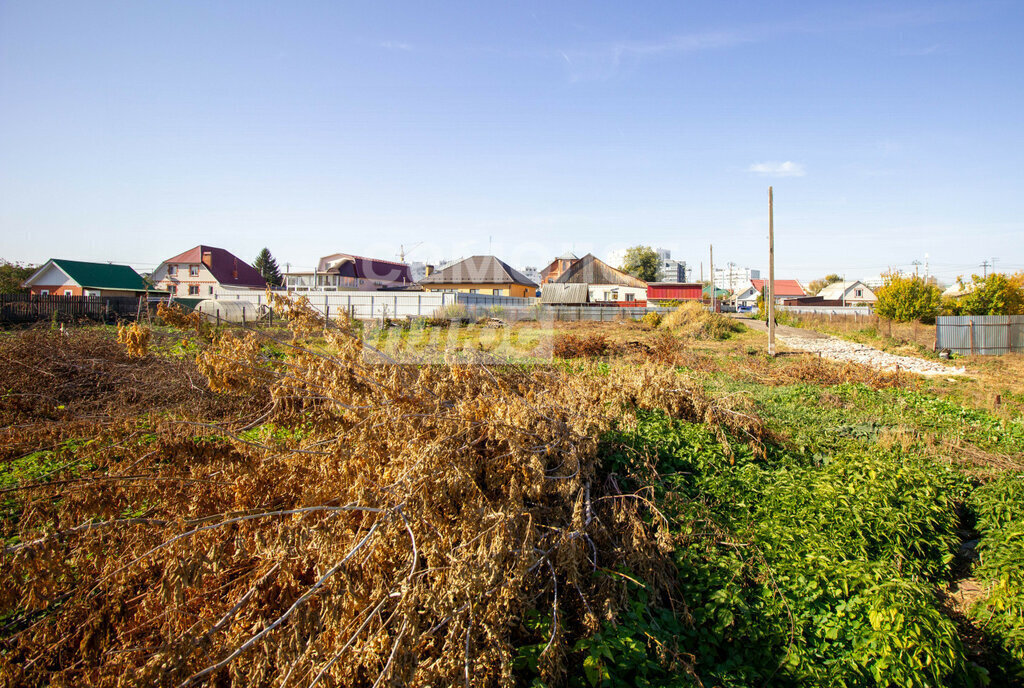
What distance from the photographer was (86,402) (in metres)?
6.70

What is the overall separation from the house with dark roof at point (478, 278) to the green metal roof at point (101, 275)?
20156 millimetres

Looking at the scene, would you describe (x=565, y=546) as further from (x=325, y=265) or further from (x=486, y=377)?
(x=325, y=265)

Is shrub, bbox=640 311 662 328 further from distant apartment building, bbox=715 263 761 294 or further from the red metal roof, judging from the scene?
distant apartment building, bbox=715 263 761 294

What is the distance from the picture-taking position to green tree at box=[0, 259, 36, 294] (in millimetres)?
28191

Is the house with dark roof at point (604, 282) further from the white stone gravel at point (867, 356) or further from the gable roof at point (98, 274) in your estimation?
the gable roof at point (98, 274)

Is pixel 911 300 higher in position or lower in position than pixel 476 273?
lower

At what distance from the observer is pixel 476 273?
45.5 metres

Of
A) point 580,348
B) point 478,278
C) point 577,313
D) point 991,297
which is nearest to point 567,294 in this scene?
point 478,278

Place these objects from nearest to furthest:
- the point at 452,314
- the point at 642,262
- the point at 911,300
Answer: the point at 452,314 < the point at 911,300 < the point at 642,262

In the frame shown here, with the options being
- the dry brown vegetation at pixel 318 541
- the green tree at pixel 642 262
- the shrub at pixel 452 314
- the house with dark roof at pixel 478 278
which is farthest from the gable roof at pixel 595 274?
the dry brown vegetation at pixel 318 541

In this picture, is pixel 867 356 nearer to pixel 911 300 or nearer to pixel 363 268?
pixel 911 300

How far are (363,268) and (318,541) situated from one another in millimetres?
47239

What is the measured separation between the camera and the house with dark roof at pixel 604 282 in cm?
4806

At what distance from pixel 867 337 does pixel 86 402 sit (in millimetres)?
25730
